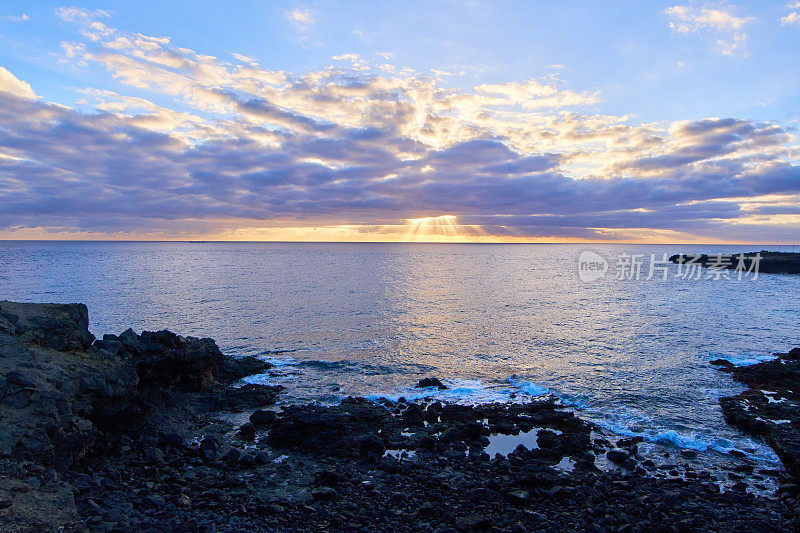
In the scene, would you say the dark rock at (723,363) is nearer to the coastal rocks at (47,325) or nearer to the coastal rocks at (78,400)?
the coastal rocks at (78,400)

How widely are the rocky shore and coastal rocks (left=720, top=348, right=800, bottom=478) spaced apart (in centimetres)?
56

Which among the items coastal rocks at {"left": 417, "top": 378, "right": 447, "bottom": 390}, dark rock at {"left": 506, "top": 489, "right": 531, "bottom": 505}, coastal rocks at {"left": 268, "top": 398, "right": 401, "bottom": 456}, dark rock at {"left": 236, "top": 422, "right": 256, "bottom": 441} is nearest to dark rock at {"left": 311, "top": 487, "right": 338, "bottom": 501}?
coastal rocks at {"left": 268, "top": 398, "right": 401, "bottom": 456}

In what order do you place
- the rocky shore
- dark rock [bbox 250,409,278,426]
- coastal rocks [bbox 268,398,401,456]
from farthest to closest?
dark rock [bbox 250,409,278,426] < coastal rocks [bbox 268,398,401,456] < the rocky shore

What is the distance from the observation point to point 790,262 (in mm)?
133250

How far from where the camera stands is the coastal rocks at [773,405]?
717 inches

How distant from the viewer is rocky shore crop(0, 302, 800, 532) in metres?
12.7

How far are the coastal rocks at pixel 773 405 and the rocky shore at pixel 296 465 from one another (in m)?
0.56

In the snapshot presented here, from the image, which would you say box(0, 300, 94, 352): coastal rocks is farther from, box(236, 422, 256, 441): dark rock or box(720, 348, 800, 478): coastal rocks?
box(720, 348, 800, 478): coastal rocks

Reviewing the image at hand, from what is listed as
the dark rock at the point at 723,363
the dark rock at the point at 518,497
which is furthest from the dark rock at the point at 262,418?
the dark rock at the point at 723,363

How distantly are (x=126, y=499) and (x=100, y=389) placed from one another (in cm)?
638

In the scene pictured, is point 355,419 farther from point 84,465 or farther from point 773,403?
point 773,403

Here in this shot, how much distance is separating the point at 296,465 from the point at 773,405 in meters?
24.1

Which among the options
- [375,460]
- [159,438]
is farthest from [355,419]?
[159,438]

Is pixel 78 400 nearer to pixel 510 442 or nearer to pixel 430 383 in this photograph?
pixel 510 442
